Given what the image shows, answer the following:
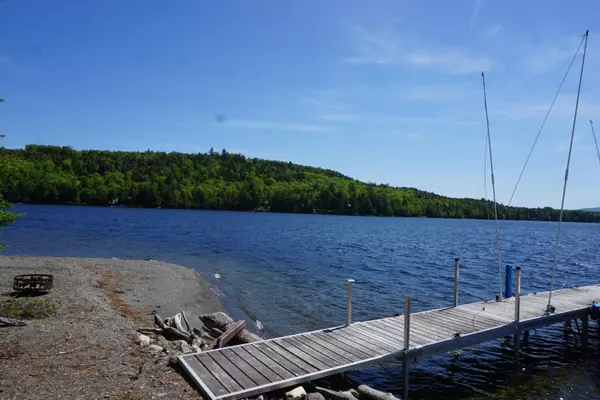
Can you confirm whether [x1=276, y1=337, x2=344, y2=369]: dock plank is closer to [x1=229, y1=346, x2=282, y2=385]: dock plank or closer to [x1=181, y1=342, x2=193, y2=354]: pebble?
[x1=229, y1=346, x2=282, y2=385]: dock plank

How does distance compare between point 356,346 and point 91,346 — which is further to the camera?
point 356,346

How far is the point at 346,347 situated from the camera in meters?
10.3

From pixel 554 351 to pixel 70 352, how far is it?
15.6 meters

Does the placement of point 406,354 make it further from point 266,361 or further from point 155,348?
point 155,348

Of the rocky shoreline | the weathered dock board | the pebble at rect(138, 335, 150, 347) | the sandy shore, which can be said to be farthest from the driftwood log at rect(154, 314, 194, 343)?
the weathered dock board

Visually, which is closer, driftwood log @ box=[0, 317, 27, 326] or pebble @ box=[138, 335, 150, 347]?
pebble @ box=[138, 335, 150, 347]

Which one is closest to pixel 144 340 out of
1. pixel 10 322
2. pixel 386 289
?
pixel 10 322

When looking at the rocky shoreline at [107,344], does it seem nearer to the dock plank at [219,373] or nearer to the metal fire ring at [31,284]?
the metal fire ring at [31,284]

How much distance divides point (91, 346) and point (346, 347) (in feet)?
20.5

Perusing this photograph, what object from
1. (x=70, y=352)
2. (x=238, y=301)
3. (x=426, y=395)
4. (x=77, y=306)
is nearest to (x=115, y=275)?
(x=238, y=301)

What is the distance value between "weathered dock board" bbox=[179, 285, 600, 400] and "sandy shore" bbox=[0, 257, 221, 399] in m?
0.76

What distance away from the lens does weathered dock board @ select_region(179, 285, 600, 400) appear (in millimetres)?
8180

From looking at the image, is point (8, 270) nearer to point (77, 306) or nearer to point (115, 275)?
point (115, 275)

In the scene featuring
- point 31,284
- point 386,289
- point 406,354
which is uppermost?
point 31,284
